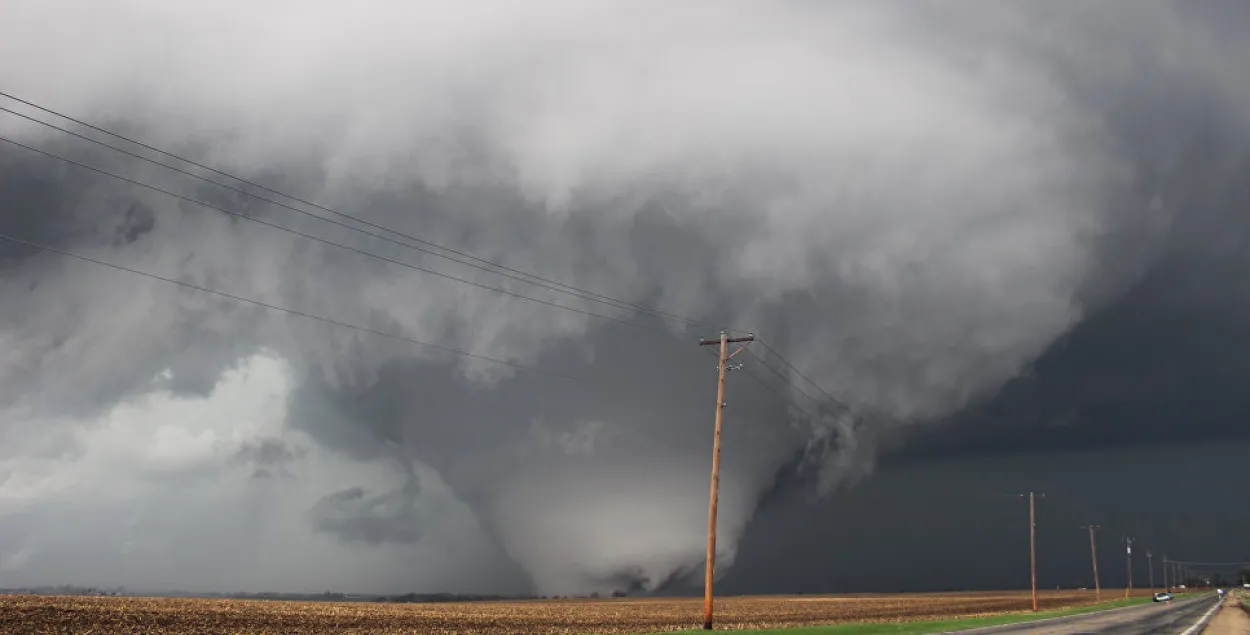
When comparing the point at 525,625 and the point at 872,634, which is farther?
the point at 525,625

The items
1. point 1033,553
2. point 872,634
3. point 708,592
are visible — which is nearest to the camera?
point 708,592

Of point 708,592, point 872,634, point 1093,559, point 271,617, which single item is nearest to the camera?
point 708,592

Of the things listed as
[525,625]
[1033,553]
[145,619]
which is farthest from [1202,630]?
[145,619]

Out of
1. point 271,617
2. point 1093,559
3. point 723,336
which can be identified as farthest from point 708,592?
point 1093,559

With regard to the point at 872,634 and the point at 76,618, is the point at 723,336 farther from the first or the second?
the point at 76,618

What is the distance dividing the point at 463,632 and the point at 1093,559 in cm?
17104

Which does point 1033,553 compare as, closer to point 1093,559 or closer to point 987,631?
point 987,631

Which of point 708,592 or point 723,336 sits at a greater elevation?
point 723,336

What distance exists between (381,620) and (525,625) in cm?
1217

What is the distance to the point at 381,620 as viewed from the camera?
73000mm

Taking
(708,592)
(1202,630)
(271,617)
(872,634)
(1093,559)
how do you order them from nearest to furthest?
(708,592) → (872,634) → (1202,630) → (271,617) → (1093,559)

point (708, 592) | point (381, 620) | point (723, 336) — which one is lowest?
point (381, 620)

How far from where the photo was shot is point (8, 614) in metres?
57.3

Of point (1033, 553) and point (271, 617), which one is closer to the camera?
point (271, 617)
